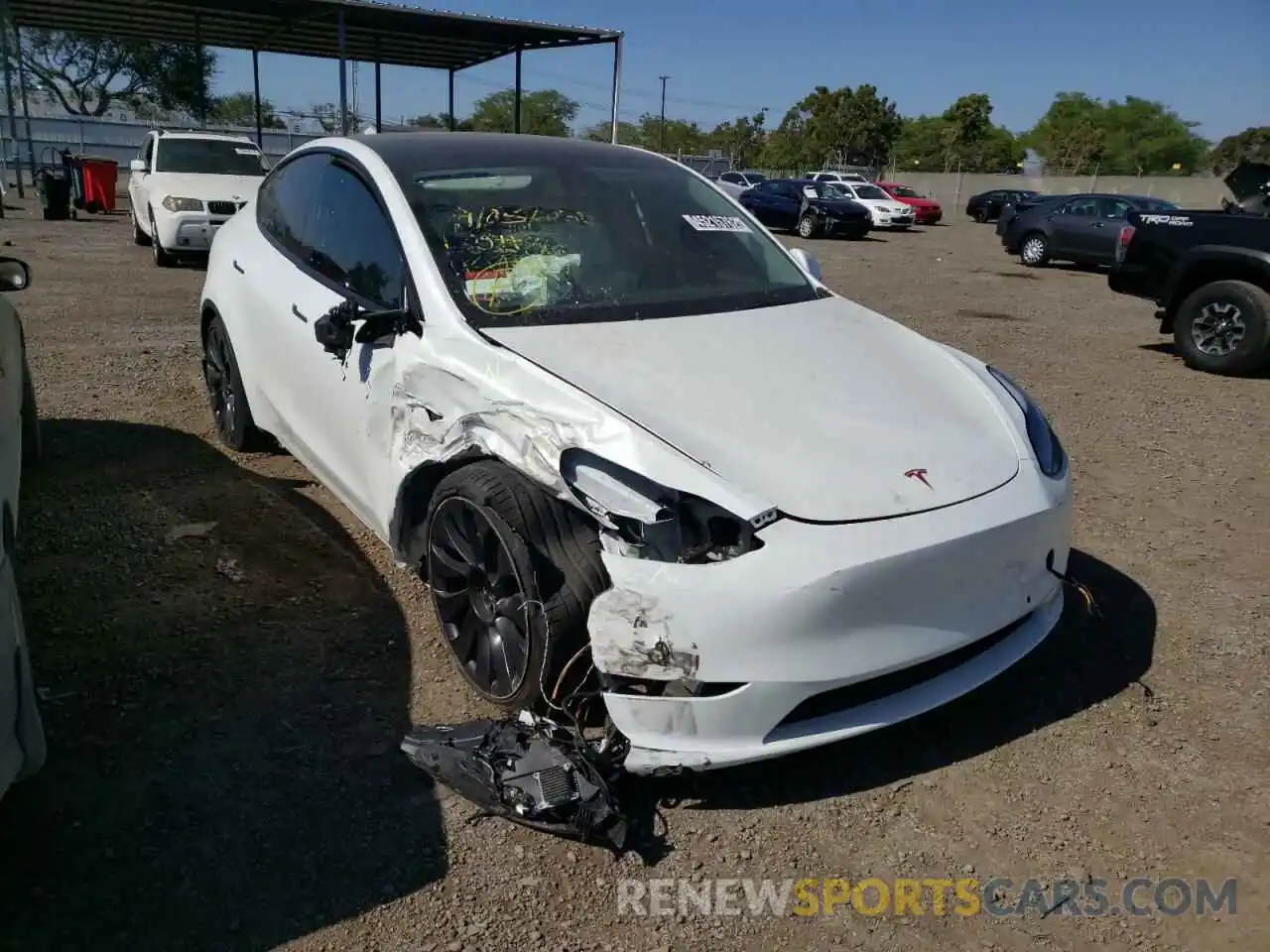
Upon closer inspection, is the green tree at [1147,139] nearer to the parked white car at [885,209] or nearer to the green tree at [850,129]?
the green tree at [850,129]

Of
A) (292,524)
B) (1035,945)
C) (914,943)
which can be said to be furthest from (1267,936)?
(292,524)

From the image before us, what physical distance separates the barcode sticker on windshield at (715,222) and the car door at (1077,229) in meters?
16.5

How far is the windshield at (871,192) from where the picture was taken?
2855cm

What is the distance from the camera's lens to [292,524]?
13.8ft

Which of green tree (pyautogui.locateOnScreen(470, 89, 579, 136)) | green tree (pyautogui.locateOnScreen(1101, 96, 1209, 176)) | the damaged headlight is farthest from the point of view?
green tree (pyautogui.locateOnScreen(1101, 96, 1209, 176))

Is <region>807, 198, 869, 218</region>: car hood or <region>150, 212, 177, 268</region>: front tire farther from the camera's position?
<region>807, 198, 869, 218</region>: car hood

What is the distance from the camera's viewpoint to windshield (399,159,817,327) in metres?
3.26

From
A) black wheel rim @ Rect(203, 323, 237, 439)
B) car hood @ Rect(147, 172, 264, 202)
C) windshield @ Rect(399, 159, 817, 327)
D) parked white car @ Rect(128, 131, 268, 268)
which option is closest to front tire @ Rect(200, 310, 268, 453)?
black wheel rim @ Rect(203, 323, 237, 439)

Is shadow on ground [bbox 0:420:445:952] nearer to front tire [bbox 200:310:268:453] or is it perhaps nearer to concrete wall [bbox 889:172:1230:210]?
front tire [bbox 200:310:268:453]

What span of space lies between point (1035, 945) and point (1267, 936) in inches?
21.7

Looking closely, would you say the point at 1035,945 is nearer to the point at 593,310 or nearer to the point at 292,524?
the point at 593,310

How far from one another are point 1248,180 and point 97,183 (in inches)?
795

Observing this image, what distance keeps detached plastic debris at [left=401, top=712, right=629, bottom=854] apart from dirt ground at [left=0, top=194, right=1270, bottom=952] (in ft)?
0.20

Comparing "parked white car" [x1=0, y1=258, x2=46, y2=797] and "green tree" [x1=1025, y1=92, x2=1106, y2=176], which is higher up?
"green tree" [x1=1025, y1=92, x2=1106, y2=176]
